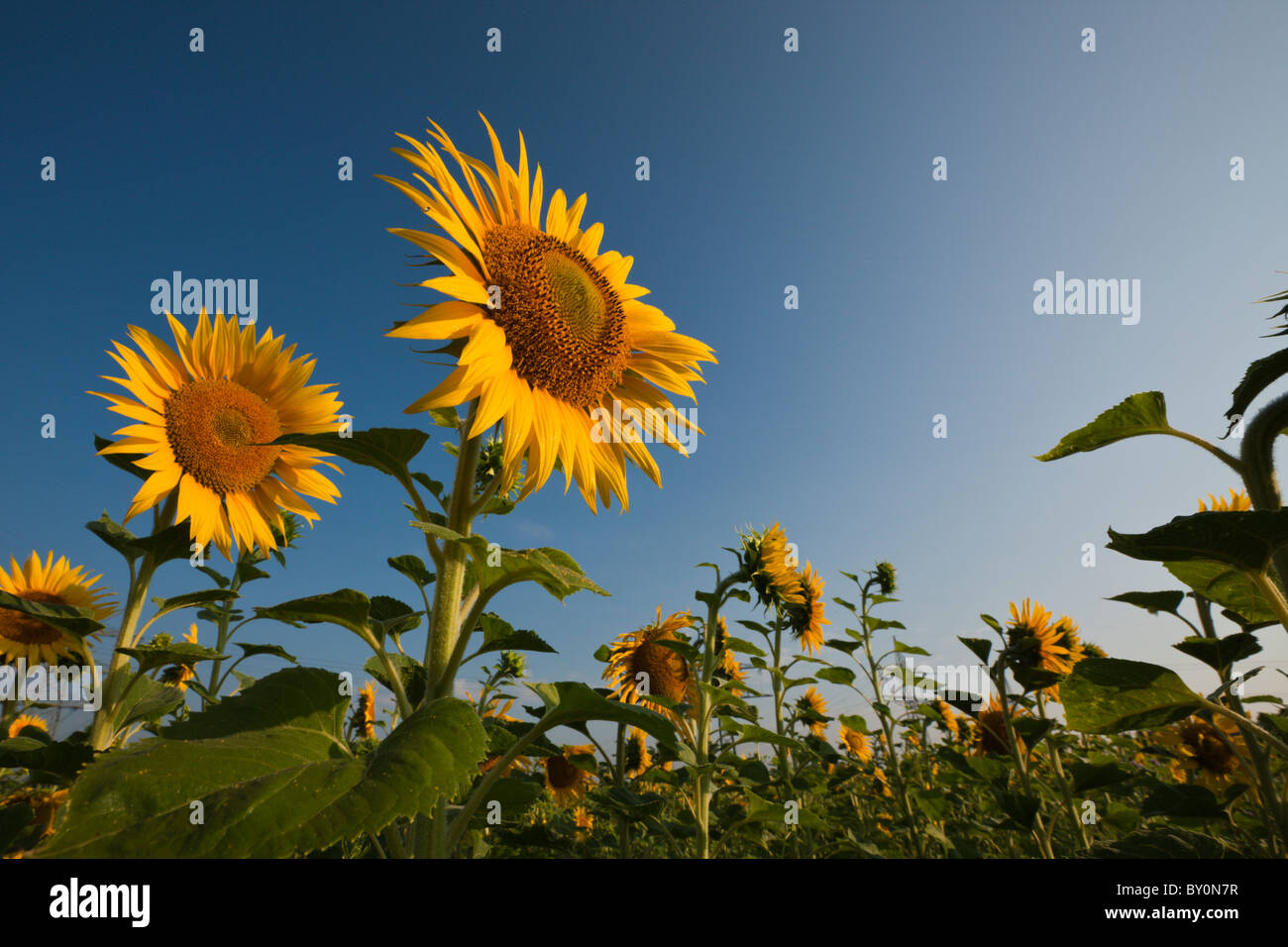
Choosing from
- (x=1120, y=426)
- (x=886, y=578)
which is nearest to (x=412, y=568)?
(x=1120, y=426)

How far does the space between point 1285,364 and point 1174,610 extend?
1.83 m

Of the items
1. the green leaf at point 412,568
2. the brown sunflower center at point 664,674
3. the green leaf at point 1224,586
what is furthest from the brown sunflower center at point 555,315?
the brown sunflower center at point 664,674

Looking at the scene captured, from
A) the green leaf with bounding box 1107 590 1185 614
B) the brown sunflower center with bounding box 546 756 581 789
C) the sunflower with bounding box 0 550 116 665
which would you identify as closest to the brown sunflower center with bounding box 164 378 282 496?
the sunflower with bounding box 0 550 116 665

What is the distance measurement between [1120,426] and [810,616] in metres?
4.02

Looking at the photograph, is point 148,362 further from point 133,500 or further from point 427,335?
point 427,335

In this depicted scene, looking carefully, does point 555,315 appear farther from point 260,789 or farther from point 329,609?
point 260,789

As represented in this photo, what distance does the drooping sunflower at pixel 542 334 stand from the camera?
62.6 inches

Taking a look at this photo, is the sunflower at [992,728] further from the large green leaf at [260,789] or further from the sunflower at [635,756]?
the large green leaf at [260,789]

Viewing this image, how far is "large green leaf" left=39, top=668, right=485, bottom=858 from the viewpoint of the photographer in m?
Answer: 0.85

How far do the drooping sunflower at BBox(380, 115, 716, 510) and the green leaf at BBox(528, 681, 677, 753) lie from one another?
21.9 inches

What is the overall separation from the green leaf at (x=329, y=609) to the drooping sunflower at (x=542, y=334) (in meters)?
0.44

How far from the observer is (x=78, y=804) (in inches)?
34.2

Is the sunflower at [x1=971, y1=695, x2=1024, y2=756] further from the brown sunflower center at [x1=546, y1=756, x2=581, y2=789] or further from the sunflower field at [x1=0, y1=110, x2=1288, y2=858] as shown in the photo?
the brown sunflower center at [x1=546, y1=756, x2=581, y2=789]

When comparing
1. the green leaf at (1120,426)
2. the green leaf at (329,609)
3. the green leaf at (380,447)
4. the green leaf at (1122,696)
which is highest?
the green leaf at (1120,426)
